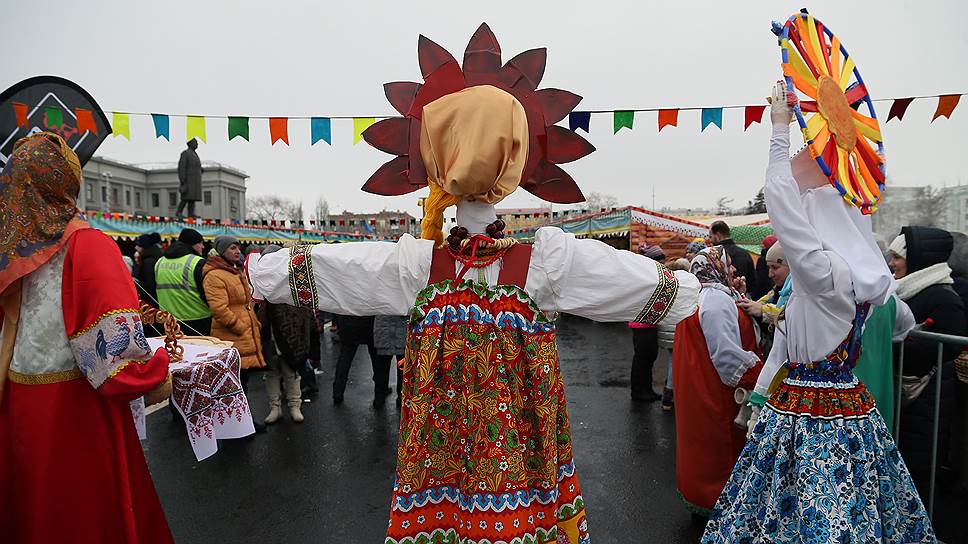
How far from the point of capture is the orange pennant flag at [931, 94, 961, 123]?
277 inches

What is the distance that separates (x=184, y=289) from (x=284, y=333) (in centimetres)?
110

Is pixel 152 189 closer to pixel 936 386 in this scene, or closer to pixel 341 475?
pixel 341 475

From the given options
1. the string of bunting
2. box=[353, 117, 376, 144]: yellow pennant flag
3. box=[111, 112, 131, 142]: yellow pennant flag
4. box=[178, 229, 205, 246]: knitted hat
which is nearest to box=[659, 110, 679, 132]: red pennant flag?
the string of bunting

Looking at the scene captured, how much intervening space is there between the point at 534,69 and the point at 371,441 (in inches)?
150

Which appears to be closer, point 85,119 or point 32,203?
point 32,203

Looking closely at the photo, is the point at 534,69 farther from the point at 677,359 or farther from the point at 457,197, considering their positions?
the point at 677,359

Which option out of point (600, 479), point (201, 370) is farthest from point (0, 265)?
point (600, 479)

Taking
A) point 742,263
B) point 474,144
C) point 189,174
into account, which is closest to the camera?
point 474,144

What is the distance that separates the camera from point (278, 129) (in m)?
7.89

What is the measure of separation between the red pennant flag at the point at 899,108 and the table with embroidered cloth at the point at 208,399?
8.64 metres

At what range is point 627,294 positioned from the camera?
6.43 ft

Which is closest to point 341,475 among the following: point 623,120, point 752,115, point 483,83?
point 483,83

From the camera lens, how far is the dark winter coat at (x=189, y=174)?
1180cm

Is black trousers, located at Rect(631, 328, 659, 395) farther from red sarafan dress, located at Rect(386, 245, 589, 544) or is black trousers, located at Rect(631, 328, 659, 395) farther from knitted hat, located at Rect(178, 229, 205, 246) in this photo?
knitted hat, located at Rect(178, 229, 205, 246)
